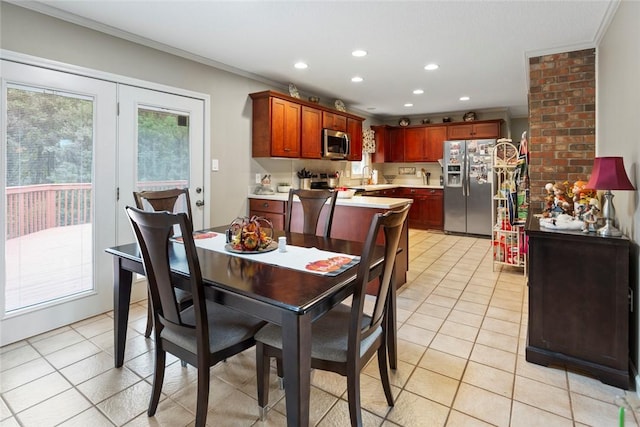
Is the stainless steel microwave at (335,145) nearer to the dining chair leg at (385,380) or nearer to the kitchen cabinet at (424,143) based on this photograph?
the kitchen cabinet at (424,143)

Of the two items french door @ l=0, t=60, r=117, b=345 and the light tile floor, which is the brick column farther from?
french door @ l=0, t=60, r=117, b=345

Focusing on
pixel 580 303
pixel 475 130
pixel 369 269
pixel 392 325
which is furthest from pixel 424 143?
pixel 369 269

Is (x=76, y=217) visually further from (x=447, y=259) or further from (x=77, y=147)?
(x=447, y=259)

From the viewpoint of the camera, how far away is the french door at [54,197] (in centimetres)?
245

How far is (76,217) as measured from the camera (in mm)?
2814

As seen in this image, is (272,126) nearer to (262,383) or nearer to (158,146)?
(158,146)

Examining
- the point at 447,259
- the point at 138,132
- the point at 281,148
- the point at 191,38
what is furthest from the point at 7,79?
the point at 447,259

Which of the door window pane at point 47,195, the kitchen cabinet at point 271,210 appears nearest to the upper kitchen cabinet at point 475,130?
the kitchen cabinet at point 271,210

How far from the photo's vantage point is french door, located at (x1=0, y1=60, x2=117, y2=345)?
2451mm

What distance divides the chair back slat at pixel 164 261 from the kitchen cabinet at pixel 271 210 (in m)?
2.52

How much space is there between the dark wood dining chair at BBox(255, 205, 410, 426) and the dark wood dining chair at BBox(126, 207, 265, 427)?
14 cm

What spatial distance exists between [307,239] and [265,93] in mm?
2437

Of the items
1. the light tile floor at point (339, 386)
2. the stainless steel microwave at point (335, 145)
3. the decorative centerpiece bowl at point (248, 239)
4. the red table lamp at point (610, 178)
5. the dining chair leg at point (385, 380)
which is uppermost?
the stainless steel microwave at point (335, 145)

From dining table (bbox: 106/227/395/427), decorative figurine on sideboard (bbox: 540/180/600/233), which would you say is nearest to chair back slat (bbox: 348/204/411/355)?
dining table (bbox: 106/227/395/427)
